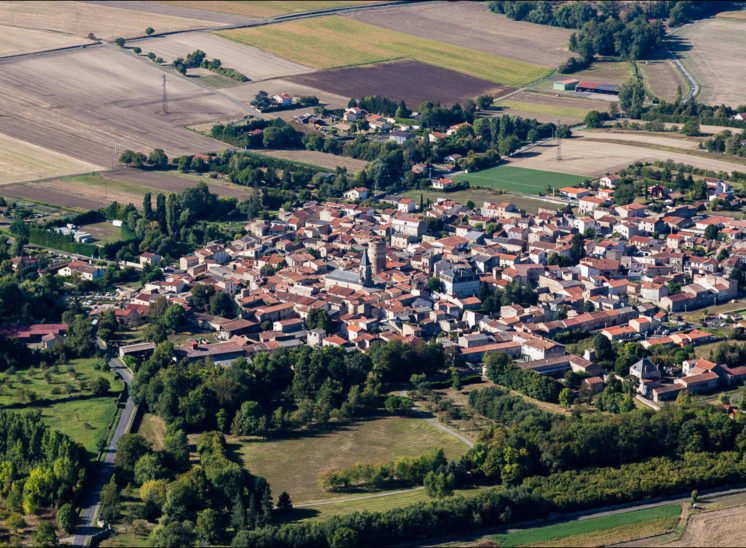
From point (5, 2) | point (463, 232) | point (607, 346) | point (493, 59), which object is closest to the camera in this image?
point (607, 346)

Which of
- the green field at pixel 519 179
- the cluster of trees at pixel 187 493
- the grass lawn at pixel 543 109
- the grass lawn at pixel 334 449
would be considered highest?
the grass lawn at pixel 543 109

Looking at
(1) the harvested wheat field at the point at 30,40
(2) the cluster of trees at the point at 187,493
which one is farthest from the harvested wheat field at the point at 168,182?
(2) the cluster of trees at the point at 187,493

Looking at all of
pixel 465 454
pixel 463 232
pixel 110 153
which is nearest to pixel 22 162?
pixel 110 153

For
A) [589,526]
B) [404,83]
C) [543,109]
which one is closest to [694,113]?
[543,109]

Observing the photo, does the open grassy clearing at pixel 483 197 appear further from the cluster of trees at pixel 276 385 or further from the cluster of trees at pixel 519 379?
the cluster of trees at pixel 276 385

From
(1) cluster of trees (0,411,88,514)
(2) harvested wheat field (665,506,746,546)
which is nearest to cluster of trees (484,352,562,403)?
(2) harvested wheat field (665,506,746,546)

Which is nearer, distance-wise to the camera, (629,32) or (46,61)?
(46,61)

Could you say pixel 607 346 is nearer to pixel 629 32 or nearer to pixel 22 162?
pixel 22 162
